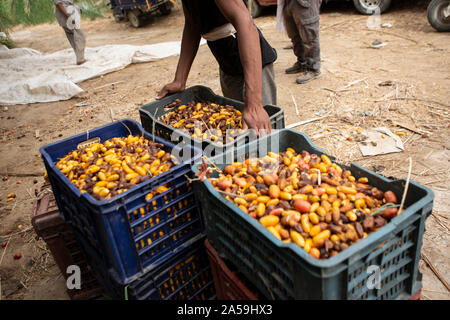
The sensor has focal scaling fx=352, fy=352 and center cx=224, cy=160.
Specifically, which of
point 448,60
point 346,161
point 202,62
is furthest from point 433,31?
point 346,161

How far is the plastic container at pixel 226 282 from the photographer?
1735mm

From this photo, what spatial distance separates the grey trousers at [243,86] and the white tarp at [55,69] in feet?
17.3

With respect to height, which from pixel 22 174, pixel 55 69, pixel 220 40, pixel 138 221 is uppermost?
pixel 220 40

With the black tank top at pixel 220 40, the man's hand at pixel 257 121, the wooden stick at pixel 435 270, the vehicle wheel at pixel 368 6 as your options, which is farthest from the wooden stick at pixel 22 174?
the vehicle wheel at pixel 368 6

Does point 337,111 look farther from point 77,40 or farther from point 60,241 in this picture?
point 77,40

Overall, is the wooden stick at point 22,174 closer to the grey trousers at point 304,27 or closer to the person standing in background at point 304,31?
the person standing in background at point 304,31

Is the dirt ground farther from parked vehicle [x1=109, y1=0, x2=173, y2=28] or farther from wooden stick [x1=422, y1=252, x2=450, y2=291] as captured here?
parked vehicle [x1=109, y1=0, x2=173, y2=28]

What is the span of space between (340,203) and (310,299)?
543 mm

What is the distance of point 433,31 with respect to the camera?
744 cm

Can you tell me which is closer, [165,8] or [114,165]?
[114,165]

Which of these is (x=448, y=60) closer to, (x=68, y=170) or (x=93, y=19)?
(x=68, y=170)

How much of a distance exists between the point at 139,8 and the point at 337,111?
39.5 ft

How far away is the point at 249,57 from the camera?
91.2 inches

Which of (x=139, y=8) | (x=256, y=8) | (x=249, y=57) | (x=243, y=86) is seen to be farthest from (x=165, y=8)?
(x=249, y=57)
